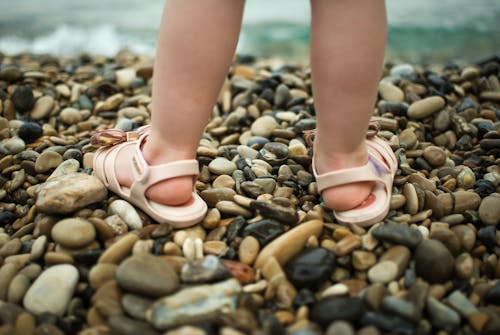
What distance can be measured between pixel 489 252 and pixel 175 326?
1.04 metres

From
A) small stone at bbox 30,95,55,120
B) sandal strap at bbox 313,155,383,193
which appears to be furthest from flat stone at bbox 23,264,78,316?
small stone at bbox 30,95,55,120

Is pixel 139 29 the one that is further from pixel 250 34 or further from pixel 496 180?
pixel 496 180

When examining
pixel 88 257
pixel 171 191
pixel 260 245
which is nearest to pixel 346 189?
pixel 260 245

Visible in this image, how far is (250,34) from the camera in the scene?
6277mm

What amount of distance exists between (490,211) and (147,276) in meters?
1.16

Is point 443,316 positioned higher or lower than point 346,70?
lower

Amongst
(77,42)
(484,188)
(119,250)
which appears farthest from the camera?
(77,42)

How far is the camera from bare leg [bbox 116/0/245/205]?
4.05ft

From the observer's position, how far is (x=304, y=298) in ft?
3.93

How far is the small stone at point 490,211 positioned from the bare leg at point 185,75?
101 cm

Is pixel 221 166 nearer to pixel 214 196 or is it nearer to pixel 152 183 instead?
pixel 214 196

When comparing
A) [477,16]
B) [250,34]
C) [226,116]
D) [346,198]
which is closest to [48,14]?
[250,34]

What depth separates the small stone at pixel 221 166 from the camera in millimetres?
1799

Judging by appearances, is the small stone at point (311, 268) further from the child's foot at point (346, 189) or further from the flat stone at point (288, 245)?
the child's foot at point (346, 189)
